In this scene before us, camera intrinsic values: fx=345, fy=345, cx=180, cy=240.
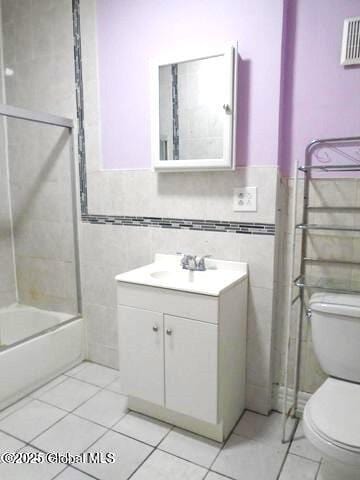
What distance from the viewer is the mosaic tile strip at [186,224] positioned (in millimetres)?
1775

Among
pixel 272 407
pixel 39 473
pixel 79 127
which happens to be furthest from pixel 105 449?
pixel 79 127

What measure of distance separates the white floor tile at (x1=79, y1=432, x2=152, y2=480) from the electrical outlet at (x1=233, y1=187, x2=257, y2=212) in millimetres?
1261

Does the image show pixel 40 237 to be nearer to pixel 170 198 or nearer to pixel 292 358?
pixel 170 198

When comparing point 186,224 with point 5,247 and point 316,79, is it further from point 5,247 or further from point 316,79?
point 5,247

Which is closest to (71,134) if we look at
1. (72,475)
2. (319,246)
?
(319,246)

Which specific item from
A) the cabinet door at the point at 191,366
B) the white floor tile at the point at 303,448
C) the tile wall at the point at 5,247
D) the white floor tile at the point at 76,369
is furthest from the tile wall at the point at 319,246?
the tile wall at the point at 5,247

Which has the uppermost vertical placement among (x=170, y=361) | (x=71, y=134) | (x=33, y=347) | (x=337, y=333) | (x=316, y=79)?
(x=316, y=79)

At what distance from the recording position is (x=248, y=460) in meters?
1.57

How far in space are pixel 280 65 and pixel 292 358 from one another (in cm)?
150

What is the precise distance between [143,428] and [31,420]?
1.99 feet

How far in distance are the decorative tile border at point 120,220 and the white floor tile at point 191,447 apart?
3.46 feet

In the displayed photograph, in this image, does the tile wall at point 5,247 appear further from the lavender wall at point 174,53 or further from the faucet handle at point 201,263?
the faucet handle at point 201,263

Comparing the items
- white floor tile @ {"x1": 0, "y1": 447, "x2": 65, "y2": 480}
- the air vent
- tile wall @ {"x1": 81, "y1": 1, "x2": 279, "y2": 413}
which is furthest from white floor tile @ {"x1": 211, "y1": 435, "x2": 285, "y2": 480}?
the air vent

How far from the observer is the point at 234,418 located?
5.92 feet
